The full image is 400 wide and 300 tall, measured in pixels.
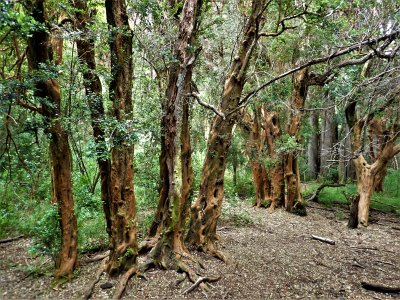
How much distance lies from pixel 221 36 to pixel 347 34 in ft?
10.6

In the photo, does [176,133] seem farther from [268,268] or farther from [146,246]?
[268,268]

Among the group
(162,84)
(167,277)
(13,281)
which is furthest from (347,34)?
(13,281)

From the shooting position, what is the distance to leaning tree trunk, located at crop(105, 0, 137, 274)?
448cm

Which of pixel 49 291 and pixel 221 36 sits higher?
pixel 221 36

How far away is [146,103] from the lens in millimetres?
6441

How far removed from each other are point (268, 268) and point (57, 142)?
13.5 feet

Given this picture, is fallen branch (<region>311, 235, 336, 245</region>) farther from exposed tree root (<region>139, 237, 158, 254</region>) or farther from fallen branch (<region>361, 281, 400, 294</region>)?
exposed tree root (<region>139, 237, 158, 254</region>)

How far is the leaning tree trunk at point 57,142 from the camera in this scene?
4195 millimetres

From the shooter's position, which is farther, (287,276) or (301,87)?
(301,87)

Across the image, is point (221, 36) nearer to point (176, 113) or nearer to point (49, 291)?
point (176, 113)

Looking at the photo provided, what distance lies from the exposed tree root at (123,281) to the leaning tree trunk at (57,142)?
91 cm

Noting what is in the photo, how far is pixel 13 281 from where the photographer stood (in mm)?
5105

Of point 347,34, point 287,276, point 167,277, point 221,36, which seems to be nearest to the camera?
point 167,277

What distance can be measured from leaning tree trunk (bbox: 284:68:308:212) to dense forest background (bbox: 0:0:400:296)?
0.06m
